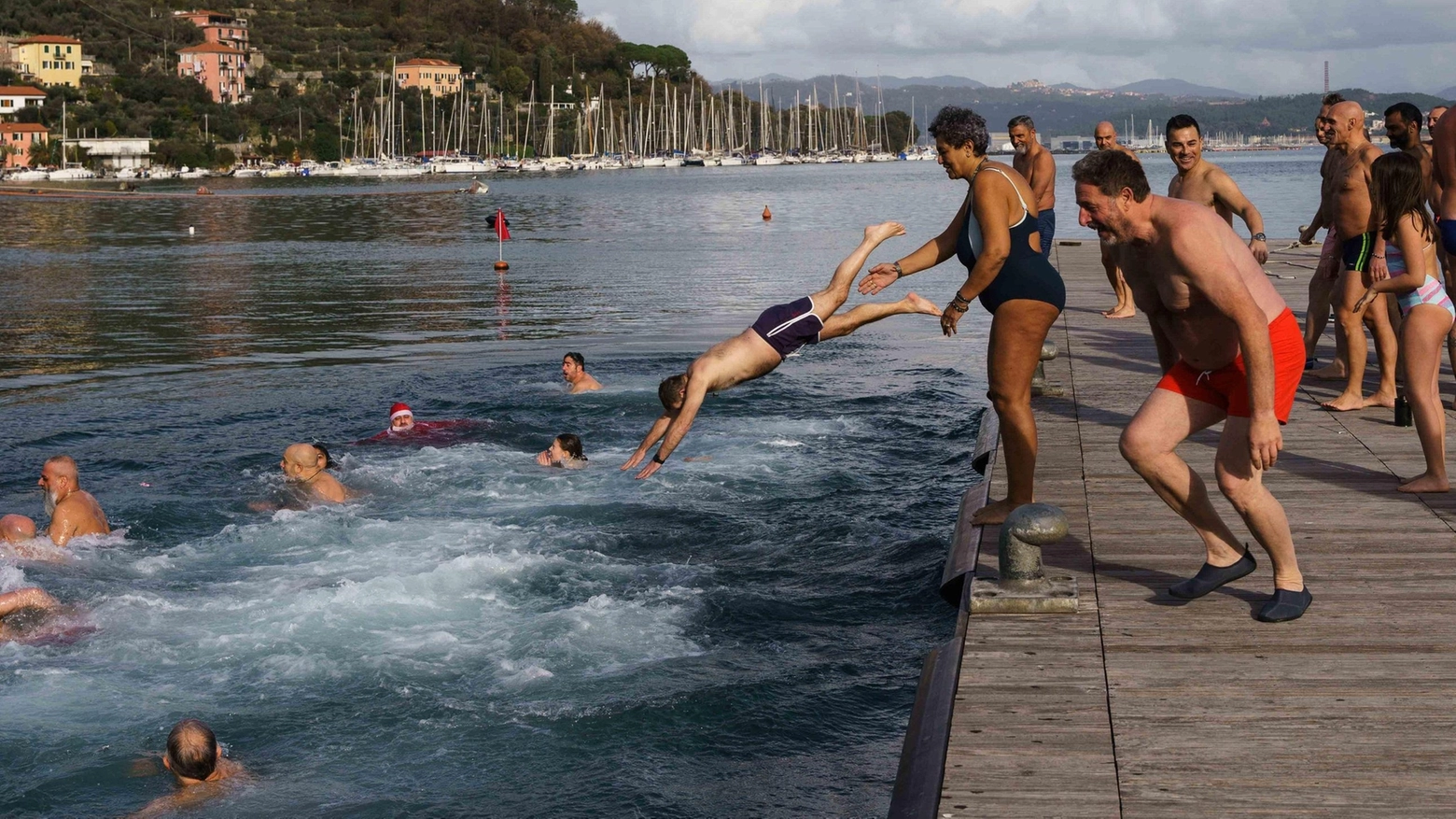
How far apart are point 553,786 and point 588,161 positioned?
6805 inches

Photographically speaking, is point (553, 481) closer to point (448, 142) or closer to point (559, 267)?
point (559, 267)

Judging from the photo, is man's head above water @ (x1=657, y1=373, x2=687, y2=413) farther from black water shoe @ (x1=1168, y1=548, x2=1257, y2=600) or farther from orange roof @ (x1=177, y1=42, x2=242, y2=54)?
orange roof @ (x1=177, y1=42, x2=242, y2=54)

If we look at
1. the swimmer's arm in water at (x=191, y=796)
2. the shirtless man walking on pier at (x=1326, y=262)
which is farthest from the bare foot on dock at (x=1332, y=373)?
the swimmer's arm in water at (x=191, y=796)

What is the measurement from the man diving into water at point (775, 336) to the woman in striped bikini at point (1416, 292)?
2.94 meters

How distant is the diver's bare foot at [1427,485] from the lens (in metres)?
8.21

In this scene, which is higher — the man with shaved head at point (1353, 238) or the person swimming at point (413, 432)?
the man with shaved head at point (1353, 238)

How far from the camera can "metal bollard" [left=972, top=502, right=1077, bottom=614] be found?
21.2 ft

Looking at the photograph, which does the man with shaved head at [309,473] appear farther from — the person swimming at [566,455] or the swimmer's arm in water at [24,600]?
the swimmer's arm in water at [24,600]

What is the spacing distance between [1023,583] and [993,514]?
5.67 ft

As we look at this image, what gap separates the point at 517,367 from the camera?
21.6 meters

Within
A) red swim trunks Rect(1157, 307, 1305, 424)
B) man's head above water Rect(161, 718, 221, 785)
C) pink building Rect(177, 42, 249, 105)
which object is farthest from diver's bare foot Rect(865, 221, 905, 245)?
pink building Rect(177, 42, 249, 105)

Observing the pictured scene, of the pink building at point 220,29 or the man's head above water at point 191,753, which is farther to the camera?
the pink building at point 220,29

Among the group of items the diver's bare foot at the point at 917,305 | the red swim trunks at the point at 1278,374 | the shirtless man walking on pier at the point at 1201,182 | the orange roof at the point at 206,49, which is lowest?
the red swim trunks at the point at 1278,374

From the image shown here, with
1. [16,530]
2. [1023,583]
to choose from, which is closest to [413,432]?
[16,530]
